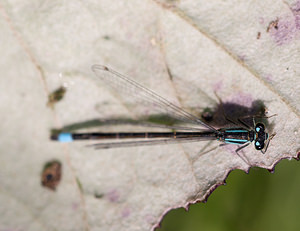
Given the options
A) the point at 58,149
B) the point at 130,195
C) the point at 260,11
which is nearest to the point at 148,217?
the point at 130,195

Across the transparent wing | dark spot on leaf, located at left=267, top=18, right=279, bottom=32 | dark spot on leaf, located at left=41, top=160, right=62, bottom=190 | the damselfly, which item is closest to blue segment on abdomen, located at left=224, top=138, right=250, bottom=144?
the damselfly

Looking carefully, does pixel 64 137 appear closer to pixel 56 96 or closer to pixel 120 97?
pixel 56 96

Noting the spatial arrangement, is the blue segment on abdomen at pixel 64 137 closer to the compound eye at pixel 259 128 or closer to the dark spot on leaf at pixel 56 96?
the dark spot on leaf at pixel 56 96

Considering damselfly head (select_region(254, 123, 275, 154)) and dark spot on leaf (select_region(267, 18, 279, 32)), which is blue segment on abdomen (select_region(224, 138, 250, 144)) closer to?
damselfly head (select_region(254, 123, 275, 154))

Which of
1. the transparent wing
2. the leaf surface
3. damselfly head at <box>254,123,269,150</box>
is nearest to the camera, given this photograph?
the leaf surface

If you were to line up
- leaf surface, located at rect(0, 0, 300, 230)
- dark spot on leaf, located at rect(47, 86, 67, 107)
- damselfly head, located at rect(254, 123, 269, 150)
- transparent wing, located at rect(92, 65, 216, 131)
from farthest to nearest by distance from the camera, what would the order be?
damselfly head, located at rect(254, 123, 269, 150)
transparent wing, located at rect(92, 65, 216, 131)
dark spot on leaf, located at rect(47, 86, 67, 107)
leaf surface, located at rect(0, 0, 300, 230)

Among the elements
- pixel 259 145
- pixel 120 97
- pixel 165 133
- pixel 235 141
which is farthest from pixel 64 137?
pixel 259 145
